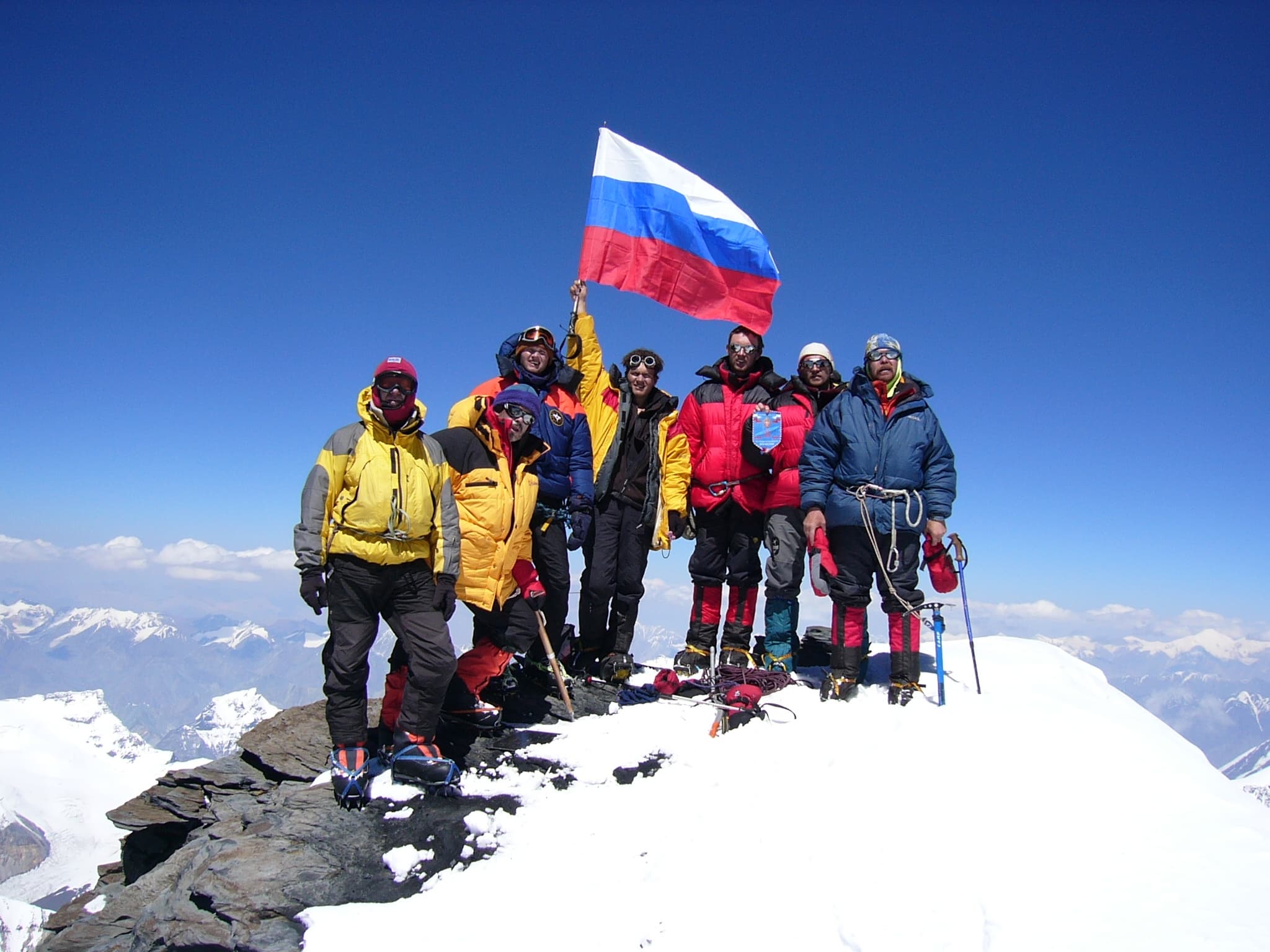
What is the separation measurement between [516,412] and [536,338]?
1.31 meters

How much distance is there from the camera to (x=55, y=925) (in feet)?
19.6

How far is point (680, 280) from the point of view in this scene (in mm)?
10047

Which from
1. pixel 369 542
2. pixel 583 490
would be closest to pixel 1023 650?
pixel 583 490

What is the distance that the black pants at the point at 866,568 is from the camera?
6.60 meters

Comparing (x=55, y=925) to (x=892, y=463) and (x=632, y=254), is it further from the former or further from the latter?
(x=632, y=254)

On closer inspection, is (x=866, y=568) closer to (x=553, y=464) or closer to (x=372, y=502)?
(x=553, y=464)

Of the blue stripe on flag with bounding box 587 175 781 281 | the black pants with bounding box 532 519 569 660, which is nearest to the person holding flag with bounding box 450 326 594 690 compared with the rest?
the black pants with bounding box 532 519 569 660

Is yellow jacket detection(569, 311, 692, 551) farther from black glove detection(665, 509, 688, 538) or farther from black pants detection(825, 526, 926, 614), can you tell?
black pants detection(825, 526, 926, 614)

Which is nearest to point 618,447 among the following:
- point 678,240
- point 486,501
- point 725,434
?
point 725,434

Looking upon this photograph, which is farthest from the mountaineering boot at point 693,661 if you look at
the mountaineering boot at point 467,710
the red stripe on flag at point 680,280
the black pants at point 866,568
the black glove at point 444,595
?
the red stripe on flag at point 680,280

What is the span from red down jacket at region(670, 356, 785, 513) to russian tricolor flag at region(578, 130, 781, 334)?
6.97 ft

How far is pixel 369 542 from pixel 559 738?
2.59 metres

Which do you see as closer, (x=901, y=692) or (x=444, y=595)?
(x=444, y=595)

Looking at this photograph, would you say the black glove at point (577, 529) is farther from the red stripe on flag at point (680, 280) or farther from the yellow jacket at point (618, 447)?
the red stripe on flag at point (680, 280)
